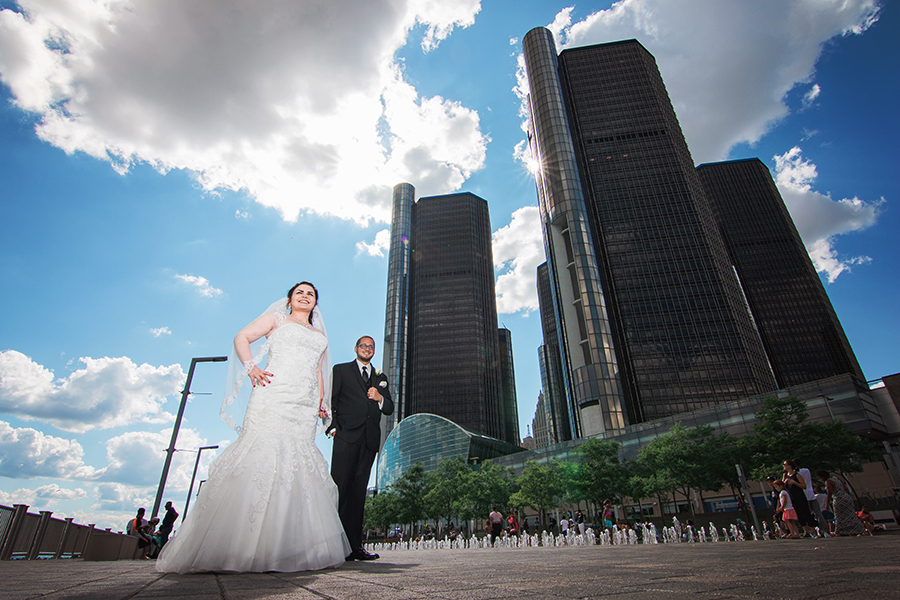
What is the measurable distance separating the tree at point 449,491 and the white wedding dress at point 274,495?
4621 centimetres

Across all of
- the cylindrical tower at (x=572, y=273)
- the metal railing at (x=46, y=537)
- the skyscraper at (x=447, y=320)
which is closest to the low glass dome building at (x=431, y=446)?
the cylindrical tower at (x=572, y=273)

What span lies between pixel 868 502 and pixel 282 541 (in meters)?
49.7

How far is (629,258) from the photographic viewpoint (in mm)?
88688

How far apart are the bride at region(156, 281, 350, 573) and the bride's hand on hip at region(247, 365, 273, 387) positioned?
0.01 m

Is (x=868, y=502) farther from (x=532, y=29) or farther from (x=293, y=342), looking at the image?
(x=532, y=29)

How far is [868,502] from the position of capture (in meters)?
35.5

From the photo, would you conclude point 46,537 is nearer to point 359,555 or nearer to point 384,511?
point 359,555

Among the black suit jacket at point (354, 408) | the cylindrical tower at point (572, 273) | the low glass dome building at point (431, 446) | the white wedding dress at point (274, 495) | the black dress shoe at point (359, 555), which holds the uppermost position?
the cylindrical tower at point (572, 273)

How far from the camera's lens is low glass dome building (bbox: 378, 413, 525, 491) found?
82.0 m

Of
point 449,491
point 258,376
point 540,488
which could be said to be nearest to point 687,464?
point 540,488

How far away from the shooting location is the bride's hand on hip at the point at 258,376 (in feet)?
15.8

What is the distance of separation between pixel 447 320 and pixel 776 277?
97583mm

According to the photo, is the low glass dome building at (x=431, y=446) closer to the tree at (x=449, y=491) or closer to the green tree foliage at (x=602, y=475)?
the tree at (x=449, y=491)

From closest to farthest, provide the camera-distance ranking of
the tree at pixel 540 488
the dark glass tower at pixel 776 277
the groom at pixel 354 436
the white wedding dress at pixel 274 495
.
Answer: the white wedding dress at pixel 274 495 → the groom at pixel 354 436 → the tree at pixel 540 488 → the dark glass tower at pixel 776 277
